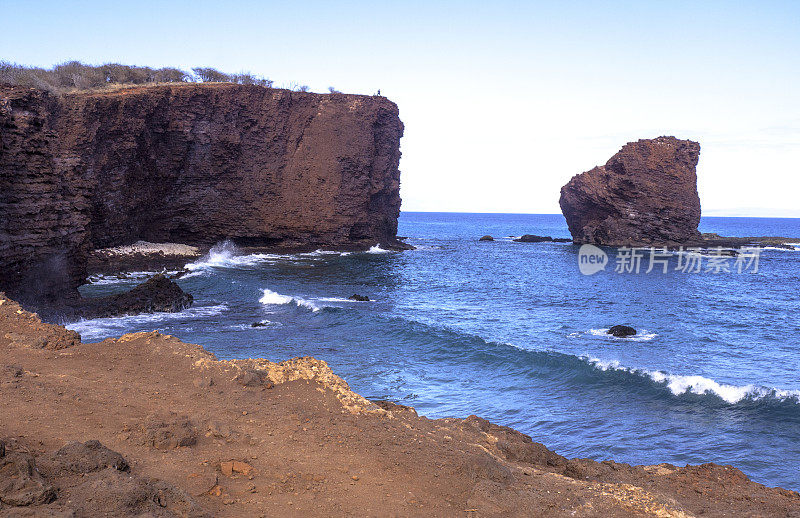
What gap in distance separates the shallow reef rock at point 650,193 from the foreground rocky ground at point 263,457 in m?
59.3

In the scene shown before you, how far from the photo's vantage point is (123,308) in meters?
21.8

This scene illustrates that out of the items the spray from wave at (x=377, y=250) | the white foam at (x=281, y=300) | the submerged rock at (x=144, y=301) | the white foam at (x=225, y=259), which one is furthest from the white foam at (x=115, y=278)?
the spray from wave at (x=377, y=250)

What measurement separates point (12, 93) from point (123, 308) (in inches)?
309

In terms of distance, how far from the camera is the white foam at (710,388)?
517 inches

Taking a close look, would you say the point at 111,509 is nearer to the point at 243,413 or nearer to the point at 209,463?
the point at 209,463

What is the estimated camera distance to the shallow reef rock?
203ft

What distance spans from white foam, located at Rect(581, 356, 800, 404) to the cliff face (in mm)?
18097

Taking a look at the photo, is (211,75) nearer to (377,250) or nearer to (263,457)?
(377,250)

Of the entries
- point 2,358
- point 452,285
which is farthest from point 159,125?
point 2,358

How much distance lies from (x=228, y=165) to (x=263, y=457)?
44.2 meters

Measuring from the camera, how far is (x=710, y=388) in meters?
13.7

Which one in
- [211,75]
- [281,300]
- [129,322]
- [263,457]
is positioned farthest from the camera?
[211,75]

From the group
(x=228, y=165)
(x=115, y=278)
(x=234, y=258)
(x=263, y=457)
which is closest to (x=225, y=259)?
(x=234, y=258)

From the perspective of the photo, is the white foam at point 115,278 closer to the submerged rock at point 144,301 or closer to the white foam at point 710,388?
the submerged rock at point 144,301
